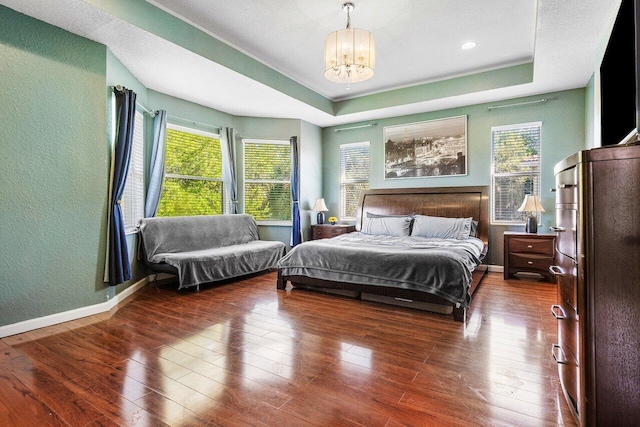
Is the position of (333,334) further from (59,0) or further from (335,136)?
(335,136)

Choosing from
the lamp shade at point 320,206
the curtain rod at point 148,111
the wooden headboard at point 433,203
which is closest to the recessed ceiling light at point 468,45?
the wooden headboard at point 433,203

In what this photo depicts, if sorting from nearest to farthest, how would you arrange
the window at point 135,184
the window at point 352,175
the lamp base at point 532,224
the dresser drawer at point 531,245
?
the window at point 135,184
the dresser drawer at point 531,245
the lamp base at point 532,224
the window at point 352,175

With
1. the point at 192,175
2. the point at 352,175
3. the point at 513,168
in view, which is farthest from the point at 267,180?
the point at 513,168

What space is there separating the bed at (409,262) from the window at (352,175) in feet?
3.27

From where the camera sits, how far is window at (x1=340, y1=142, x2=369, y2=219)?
20.7ft

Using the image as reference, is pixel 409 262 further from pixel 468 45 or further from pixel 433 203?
pixel 468 45

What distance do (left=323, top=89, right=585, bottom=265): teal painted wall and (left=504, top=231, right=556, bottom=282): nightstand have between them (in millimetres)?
451

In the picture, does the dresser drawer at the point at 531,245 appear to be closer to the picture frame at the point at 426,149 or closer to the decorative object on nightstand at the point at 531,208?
the decorative object on nightstand at the point at 531,208

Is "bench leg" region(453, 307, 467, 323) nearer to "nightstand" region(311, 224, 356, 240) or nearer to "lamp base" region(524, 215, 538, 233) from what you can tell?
"lamp base" region(524, 215, 538, 233)

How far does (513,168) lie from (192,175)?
504 cm

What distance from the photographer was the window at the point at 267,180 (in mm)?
5957

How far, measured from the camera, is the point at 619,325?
50.8 inches

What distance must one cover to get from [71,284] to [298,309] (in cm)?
218

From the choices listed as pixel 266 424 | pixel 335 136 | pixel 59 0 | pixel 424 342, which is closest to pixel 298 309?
pixel 424 342
